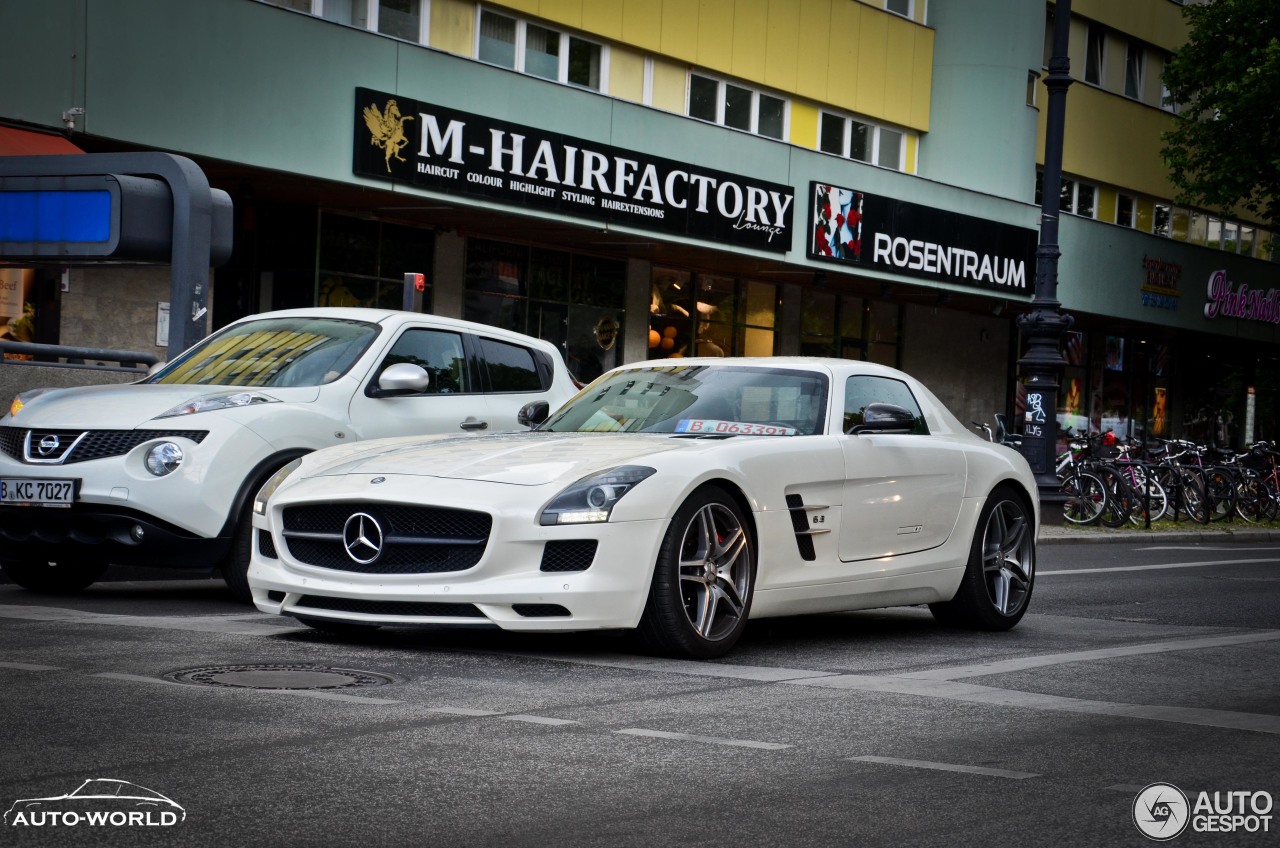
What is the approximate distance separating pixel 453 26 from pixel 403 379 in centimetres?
1525

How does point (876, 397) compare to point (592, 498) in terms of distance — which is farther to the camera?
point (876, 397)

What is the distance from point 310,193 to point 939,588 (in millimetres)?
14247

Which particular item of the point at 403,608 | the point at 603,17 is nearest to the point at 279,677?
the point at 403,608

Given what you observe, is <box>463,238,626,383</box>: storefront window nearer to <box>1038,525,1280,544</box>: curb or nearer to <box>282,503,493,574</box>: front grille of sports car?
<box>1038,525,1280,544</box>: curb

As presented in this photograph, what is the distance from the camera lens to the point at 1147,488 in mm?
24094

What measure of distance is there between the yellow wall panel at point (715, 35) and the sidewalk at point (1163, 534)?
9942mm

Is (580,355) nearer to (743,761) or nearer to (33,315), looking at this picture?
(33,315)

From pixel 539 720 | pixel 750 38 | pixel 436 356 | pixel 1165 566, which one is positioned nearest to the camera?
pixel 539 720

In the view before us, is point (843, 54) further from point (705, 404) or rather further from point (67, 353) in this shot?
point (705, 404)

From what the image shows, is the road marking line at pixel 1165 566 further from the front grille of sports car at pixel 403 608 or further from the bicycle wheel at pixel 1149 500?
the front grille of sports car at pixel 403 608

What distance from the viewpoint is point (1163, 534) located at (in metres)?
23.2

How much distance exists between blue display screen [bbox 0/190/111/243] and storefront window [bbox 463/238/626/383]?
461 inches

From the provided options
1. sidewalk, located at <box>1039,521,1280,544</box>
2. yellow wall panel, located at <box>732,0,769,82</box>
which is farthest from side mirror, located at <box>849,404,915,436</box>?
yellow wall panel, located at <box>732,0,769,82</box>

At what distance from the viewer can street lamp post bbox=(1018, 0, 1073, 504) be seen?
2284cm
